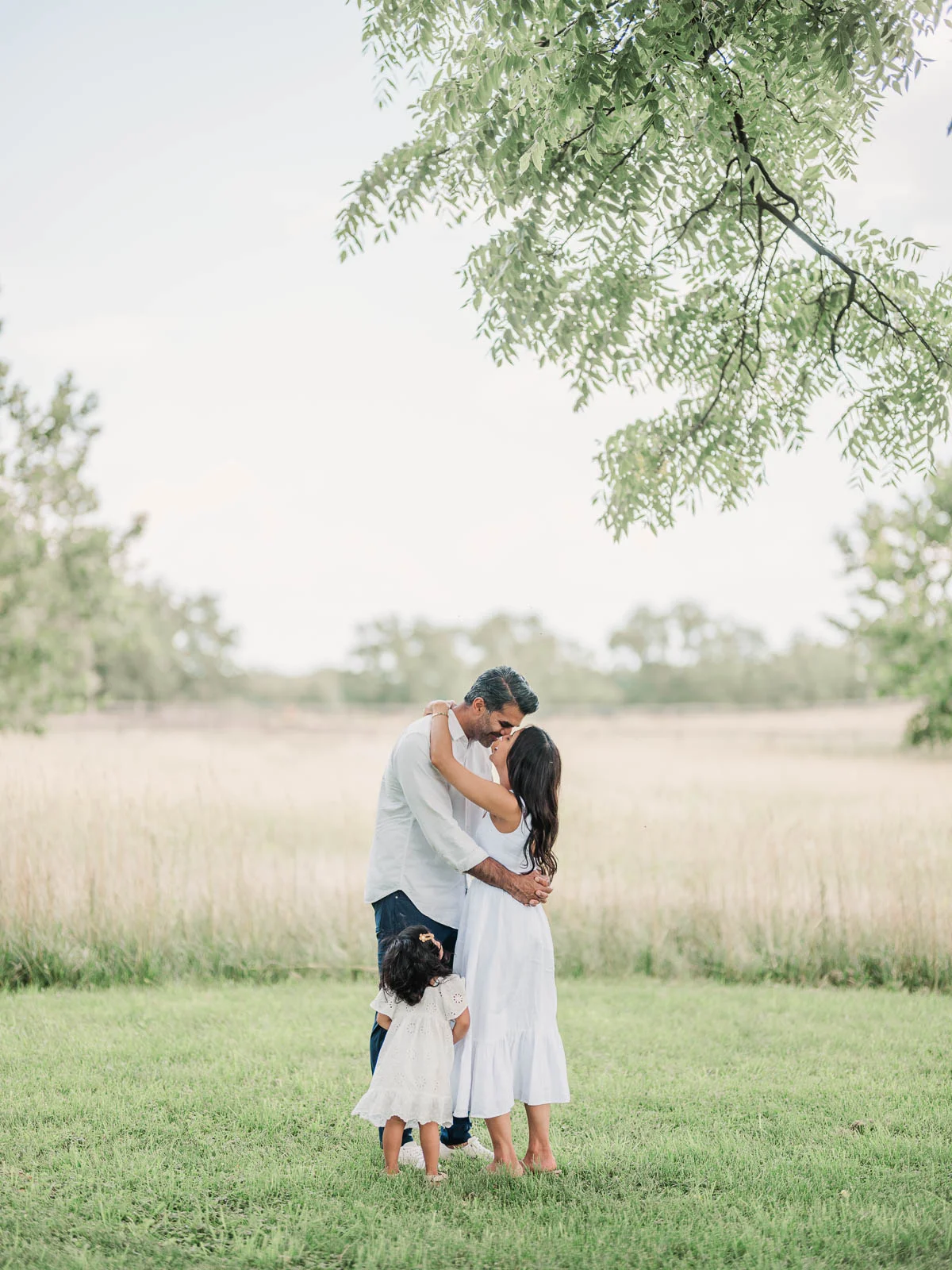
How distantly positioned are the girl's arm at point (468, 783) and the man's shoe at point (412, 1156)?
4.73 ft

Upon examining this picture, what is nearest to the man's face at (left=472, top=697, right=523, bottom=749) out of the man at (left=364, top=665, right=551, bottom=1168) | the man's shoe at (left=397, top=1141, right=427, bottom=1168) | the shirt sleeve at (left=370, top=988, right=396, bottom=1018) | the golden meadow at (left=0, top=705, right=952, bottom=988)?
the man at (left=364, top=665, right=551, bottom=1168)

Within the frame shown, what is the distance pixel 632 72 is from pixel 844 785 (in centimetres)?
1659

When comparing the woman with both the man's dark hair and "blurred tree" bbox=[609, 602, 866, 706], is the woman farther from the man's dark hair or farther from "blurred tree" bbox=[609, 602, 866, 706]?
"blurred tree" bbox=[609, 602, 866, 706]

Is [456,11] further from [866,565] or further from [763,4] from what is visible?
[866,565]

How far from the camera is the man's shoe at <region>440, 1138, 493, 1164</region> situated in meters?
4.47

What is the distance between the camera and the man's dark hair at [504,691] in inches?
163

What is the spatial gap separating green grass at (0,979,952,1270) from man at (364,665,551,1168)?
558 mm

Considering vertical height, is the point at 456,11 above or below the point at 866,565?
above

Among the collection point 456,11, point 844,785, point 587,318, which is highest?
point 456,11

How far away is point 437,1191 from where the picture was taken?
4.07m

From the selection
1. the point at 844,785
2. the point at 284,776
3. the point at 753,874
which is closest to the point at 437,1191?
the point at 753,874

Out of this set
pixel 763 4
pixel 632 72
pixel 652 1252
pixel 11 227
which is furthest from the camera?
pixel 11 227

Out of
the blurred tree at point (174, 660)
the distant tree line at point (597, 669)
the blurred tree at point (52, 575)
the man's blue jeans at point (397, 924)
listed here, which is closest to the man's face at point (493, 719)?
the man's blue jeans at point (397, 924)

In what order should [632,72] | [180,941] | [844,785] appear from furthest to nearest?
[844,785]
[180,941]
[632,72]
